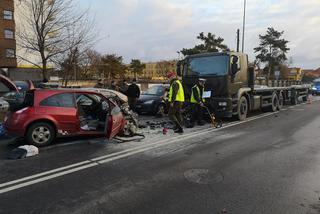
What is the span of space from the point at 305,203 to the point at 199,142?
444 centimetres

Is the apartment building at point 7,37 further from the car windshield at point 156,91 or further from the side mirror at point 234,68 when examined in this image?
the side mirror at point 234,68

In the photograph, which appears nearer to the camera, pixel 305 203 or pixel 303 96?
pixel 305 203

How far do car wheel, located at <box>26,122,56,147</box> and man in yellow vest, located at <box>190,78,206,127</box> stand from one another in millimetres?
5176

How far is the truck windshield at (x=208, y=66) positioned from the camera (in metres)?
12.8

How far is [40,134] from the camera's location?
27.8 feet

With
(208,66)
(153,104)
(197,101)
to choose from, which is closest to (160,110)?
(153,104)

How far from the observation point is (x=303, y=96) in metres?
25.6

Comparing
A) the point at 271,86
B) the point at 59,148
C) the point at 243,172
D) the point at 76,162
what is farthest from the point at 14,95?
the point at 271,86

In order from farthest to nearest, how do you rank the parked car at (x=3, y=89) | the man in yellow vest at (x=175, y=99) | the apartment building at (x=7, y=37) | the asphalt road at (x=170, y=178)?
the apartment building at (x=7, y=37), the parked car at (x=3, y=89), the man in yellow vest at (x=175, y=99), the asphalt road at (x=170, y=178)

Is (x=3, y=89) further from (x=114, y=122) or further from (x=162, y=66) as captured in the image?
(x=162, y=66)

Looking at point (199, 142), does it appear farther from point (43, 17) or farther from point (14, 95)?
point (43, 17)

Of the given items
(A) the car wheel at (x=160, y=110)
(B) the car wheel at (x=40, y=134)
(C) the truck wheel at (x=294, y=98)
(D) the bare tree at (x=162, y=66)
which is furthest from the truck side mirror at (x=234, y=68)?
(D) the bare tree at (x=162, y=66)

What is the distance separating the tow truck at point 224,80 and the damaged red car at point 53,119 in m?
4.47

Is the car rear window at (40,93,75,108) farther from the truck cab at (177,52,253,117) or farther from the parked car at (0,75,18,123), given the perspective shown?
the truck cab at (177,52,253,117)
